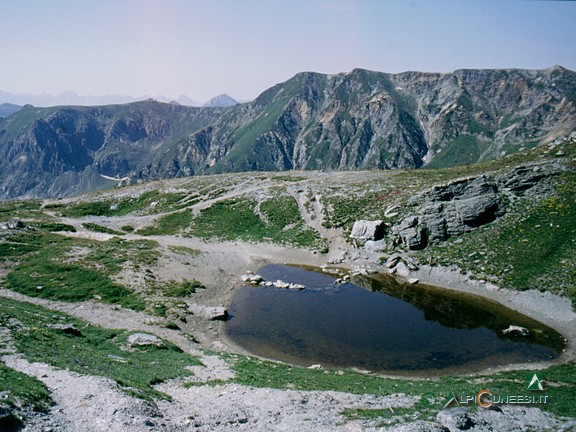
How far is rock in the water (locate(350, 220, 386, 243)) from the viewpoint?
65.6 metres

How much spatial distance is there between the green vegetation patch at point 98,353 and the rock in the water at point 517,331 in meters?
32.7

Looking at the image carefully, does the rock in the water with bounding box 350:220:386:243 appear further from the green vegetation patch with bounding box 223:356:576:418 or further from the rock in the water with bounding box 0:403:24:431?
the rock in the water with bounding box 0:403:24:431

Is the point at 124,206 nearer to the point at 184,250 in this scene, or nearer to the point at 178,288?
the point at 184,250

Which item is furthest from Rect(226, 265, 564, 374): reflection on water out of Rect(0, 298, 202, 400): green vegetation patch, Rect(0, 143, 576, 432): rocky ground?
Rect(0, 298, 202, 400): green vegetation patch

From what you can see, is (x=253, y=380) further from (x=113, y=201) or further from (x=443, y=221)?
(x=113, y=201)

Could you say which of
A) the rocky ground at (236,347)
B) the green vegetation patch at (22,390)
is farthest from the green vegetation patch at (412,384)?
the green vegetation patch at (22,390)

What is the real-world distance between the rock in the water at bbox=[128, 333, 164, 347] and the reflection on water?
9.40 metres

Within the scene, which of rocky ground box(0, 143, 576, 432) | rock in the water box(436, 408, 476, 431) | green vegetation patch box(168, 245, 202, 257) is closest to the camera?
rock in the water box(436, 408, 476, 431)

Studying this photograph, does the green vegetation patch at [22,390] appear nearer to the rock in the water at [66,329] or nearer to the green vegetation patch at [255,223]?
the rock in the water at [66,329]

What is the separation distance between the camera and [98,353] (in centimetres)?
2677

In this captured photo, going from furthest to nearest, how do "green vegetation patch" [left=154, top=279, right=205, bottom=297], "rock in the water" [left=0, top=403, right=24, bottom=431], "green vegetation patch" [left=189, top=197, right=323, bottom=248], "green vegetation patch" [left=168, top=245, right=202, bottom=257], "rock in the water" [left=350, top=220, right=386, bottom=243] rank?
"green vegetation patch" [left=189, top=197, right=323, bottom=248] < "rock in the water" [left=350, top=220, right=386, bottom=243] < "green vegetation patch" [left=168, top=245, right=202, bottom=257] < "green vegetation patch" [left=154, top=279, right=205, bottom=297] < "rock in the water" [left=0, top=403, right=24, bottom=431]

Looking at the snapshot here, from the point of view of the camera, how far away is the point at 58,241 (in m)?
60.6

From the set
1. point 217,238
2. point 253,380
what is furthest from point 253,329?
point 217,238

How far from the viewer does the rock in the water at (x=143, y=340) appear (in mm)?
31006
